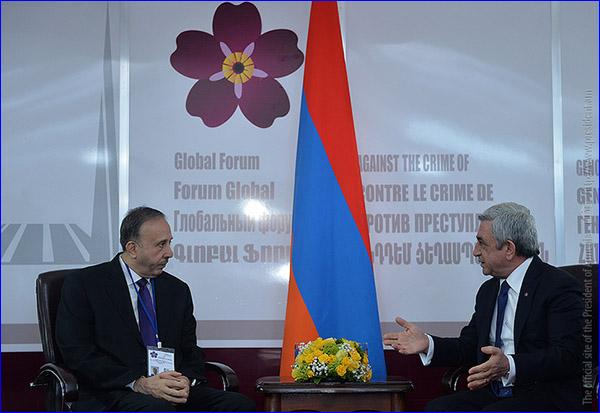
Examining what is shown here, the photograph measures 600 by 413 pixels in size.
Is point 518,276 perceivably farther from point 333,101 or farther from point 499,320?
point 333,101

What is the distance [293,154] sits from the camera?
604 centimetres

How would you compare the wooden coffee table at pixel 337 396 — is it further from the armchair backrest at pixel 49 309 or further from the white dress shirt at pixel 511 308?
the armchair backrest at pixel 49 309

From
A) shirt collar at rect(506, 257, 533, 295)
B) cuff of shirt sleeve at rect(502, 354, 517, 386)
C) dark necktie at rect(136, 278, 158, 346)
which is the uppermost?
shirt collar at rect(506, 257, 533, 295)

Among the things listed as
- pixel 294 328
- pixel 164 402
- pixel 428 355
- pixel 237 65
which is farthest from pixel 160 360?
pixel 237 65

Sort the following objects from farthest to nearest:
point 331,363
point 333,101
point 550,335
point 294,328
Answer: point 333,101 → point 294,328 → point 331,363 → point 550,335

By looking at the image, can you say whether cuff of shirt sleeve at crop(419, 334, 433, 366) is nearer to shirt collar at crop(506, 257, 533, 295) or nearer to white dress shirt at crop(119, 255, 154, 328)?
shirt collar at crop(506, 257, 533, 295)

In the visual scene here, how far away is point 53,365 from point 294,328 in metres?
1.57

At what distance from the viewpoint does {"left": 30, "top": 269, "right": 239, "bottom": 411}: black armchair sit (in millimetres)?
4316

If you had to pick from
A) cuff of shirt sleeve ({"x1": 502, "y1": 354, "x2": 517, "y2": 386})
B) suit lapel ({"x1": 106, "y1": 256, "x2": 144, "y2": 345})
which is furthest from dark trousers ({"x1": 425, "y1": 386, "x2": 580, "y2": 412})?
suit lapel ({"x1": 106, "y1": 256, "x2": 144, "y2": 345})

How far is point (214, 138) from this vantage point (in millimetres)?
6055

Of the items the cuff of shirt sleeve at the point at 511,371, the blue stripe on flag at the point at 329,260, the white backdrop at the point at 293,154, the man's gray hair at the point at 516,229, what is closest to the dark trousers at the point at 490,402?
the cuff of shirt sleeve at the point at 511,371

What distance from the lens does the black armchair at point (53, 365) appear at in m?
4.32

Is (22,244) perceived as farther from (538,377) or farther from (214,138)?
(538,377)

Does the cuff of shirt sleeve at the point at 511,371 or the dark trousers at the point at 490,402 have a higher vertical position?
the cuff of shirt sleeve at the point at 511,371
